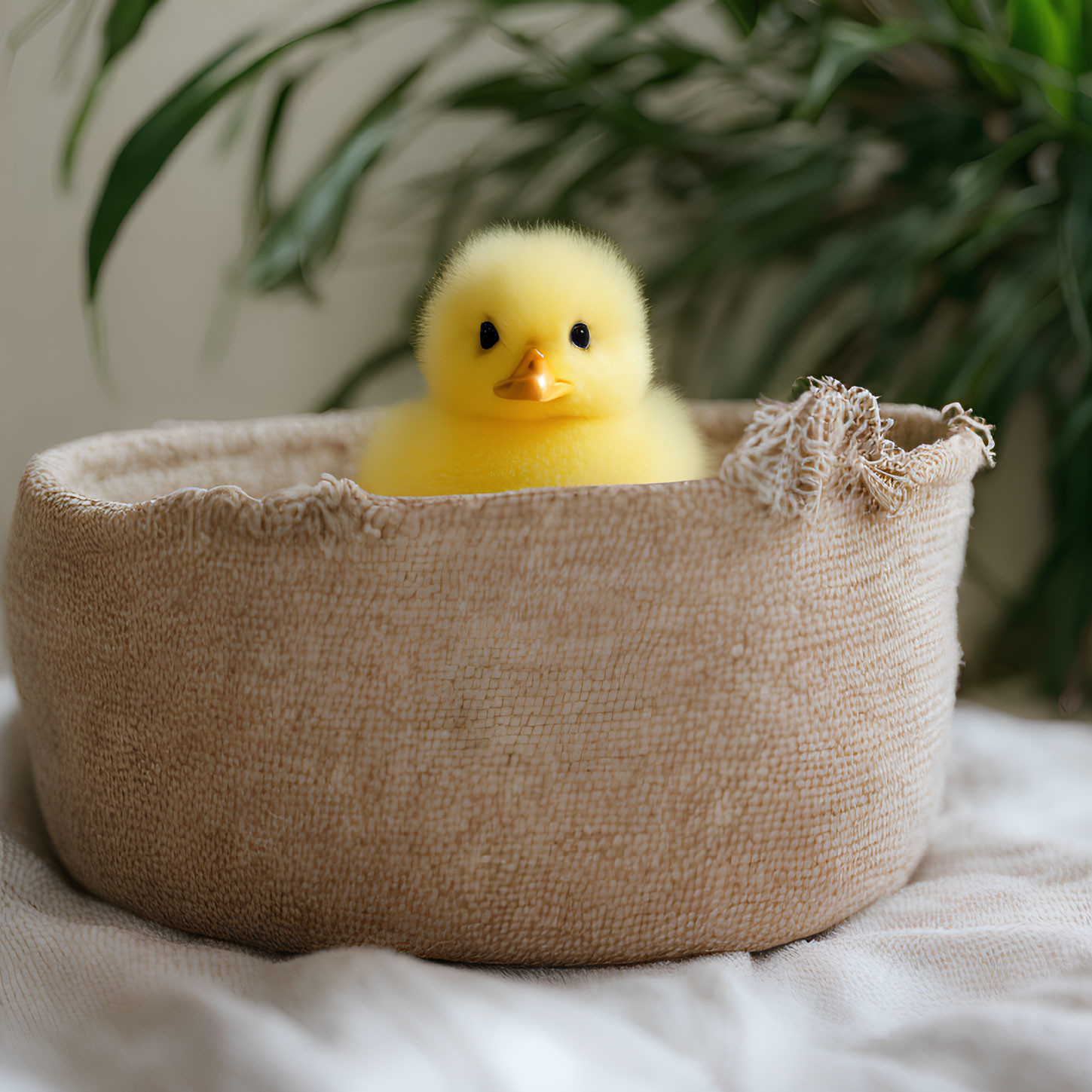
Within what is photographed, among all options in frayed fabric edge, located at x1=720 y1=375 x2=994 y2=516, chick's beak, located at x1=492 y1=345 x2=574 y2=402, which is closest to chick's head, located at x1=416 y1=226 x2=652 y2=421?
Answer: chick's beak, located at x1=492 y1=345 x2=574 y2=402

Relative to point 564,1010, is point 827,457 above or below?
above

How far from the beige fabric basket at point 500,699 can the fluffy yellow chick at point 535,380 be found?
12cm

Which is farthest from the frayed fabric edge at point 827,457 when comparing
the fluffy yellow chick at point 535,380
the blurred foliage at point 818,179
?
the blurred foliage at point 818,179

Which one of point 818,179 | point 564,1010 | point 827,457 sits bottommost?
point 564,1010

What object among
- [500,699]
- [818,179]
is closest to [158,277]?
[818,179]

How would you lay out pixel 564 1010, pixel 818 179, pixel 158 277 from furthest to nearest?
1. pixel 158 277
2. pixel 818 179
3. pixel 564 1010

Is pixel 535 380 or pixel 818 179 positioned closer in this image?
pixel 535 380

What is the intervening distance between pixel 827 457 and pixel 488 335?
203 millimetres

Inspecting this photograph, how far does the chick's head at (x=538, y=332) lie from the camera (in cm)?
55

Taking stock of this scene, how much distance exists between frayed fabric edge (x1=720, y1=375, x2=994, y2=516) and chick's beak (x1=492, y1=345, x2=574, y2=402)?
4.0 inches

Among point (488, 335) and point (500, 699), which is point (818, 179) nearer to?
point (488, 335)

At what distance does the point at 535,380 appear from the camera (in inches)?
20.4

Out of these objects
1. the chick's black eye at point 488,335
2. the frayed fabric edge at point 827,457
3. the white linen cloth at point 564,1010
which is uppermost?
the chick's black eye at point 488,335

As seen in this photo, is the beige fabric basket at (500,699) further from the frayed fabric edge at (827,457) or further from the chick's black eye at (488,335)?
the chick's black eye at (488,335)
